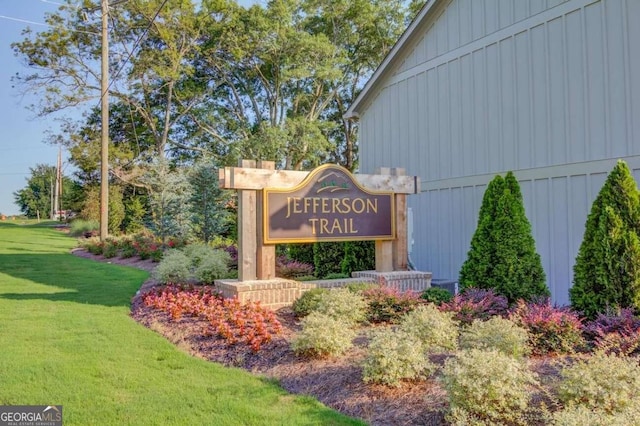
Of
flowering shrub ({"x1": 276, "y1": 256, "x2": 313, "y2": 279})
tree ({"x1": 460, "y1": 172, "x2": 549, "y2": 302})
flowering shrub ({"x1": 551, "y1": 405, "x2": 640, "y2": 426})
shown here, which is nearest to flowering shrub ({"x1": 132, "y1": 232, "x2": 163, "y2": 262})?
flowering shrub ({"x1": 276, "y1": 256, "x2": 313, "y2": 279})

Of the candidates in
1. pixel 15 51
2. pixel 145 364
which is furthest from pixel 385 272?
pixel 15 51

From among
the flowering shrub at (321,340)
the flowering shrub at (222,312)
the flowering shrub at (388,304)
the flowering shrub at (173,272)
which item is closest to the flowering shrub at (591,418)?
the flowering shrub at (321,340)

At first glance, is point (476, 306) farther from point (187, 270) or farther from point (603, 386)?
point (187, 270)

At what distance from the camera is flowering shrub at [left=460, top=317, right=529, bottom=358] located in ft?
14.8

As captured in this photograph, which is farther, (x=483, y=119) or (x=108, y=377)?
(x=483, y=119)

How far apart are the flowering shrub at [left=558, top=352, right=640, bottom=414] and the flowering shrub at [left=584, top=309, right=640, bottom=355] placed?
1222 mm

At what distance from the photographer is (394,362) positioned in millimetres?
4043

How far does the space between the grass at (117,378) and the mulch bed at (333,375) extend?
172 mm

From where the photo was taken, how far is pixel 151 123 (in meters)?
28.1

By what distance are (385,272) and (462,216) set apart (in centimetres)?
245

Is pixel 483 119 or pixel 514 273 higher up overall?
pixel 483 119

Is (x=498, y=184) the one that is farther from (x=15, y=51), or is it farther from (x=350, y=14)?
(x=15, y=51)

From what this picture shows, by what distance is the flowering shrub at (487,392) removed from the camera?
3.36m

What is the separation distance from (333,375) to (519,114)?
21.1ft
